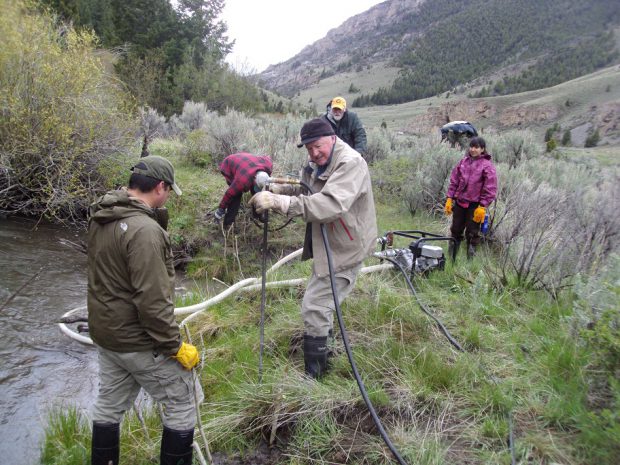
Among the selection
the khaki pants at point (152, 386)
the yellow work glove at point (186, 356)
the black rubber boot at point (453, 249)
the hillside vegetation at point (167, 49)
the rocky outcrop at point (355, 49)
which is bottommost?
the black rubber boot at point (453, 249)

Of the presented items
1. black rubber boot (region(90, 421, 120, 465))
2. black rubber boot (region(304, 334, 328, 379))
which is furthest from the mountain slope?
black rubber boot (region(90, 421, 120, 465))

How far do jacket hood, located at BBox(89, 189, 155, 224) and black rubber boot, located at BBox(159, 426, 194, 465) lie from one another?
52.8 inches

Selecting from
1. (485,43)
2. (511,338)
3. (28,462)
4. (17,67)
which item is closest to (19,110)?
(17,67)

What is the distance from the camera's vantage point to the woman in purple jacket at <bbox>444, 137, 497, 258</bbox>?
569 centimetres

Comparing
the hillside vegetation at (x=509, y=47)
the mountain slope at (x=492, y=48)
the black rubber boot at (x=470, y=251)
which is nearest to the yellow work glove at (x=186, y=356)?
the black rubber boot at (x=470, y=251)

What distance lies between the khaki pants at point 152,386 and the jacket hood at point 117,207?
2.69 feet

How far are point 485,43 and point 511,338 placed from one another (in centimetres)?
10996

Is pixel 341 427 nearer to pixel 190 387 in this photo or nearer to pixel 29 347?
pixel 190 387

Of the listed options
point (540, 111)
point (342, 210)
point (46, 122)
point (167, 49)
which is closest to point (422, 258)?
point (342, 210)

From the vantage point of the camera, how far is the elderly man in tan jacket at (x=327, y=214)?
109 inches

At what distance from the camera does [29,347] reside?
14.0 ft

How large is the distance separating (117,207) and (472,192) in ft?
16.1

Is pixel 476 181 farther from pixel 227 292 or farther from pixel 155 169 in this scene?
pixel 155 169

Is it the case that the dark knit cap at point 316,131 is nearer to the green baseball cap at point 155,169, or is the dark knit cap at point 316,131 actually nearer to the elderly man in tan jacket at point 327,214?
the elderly man in tan jacket at point 327,214
